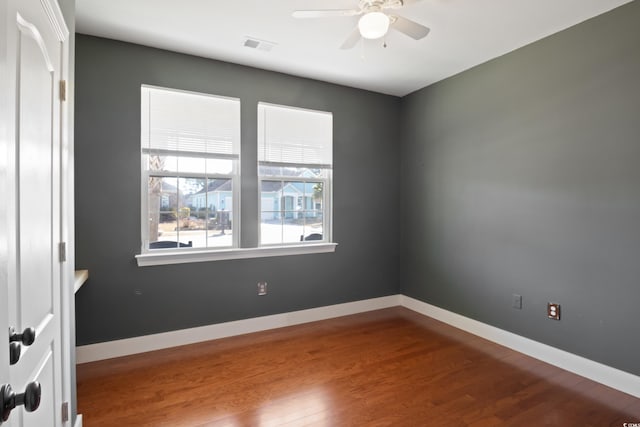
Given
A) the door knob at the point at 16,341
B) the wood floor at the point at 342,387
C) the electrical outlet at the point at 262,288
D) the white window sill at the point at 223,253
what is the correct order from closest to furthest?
the door knob at the point at 16,341 < the wood floor at the point at 342,387 < the white window sill at the point at 223,253 < the electrical outlet at the point at 262,288

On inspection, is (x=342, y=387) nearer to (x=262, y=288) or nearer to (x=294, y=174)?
(x=262, y=288)

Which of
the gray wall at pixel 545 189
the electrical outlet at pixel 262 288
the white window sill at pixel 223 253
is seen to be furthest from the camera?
the electrical outlet at pixel 262 288

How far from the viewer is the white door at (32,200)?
2.89 ft

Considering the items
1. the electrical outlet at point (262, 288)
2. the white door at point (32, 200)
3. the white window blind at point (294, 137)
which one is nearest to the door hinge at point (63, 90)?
the white door at point (32, 200)

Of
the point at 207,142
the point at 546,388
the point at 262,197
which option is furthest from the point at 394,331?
the point at 207,142

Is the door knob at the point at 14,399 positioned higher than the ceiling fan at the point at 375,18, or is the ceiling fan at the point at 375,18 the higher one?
the ceiling fan at the point at 375,18

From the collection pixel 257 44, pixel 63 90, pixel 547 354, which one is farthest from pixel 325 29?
pixel 547 354

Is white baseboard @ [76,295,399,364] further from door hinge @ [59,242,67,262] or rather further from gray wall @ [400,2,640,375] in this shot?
door hinge @ [59,242,67,262]

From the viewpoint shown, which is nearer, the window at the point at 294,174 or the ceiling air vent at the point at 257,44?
the ceiling air vent at the point at 257,44

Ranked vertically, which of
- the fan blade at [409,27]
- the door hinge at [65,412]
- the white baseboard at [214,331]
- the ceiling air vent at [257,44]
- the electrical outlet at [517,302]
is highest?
the ceiling air vent at [257,44]

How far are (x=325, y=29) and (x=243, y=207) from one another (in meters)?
1.79

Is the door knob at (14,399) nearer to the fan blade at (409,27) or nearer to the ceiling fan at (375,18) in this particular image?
the ceiling fan at (375,18)

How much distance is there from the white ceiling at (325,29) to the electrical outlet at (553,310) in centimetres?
225

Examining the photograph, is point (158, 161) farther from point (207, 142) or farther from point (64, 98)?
point (64, 98)
